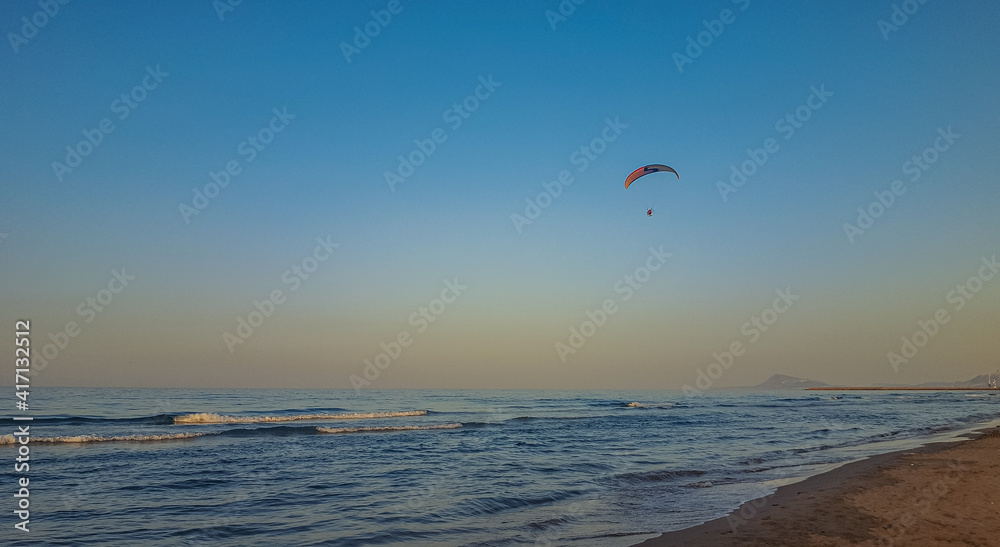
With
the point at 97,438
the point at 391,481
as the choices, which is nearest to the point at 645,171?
the point at 391,481

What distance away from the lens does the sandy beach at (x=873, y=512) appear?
8.70 m

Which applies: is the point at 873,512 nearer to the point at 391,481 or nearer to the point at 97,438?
the point at 391,481

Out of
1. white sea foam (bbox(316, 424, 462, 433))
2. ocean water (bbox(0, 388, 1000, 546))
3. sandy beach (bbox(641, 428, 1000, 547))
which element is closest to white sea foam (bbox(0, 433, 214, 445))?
ocean water (bbox(0, 388, 1000, 546))

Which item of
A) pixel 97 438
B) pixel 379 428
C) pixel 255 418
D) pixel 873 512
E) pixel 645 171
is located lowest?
pixel 873 512

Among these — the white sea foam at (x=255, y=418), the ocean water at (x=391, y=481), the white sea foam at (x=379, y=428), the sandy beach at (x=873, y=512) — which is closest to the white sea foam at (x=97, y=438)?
the ocean water at (x=391, y=481)

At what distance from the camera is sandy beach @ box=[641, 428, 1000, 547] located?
28.5ft

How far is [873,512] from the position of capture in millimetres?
10578

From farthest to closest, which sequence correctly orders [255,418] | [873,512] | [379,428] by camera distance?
[255,418] → [379,428] → [873,512]

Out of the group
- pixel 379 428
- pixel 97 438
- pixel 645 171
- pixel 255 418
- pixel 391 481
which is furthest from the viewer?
pixel 255 418

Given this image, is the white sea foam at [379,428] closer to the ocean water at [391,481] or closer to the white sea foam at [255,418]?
the ocean water at [391,481]

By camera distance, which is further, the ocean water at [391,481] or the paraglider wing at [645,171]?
the paraglider wing at [645,171]

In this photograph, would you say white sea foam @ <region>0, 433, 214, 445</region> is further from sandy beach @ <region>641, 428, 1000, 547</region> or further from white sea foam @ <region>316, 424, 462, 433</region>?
sandy beach @ <region>641, 428, 1000, 547</region>

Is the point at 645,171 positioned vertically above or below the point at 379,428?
above

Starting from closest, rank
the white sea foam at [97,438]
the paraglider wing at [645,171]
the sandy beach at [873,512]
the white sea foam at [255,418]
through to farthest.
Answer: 1. the sandy beach at [873,512]
2. the white sea foam at [97,438]
3. the paraglider wing at [645,171]
4. the white sea foam at [255,418]
